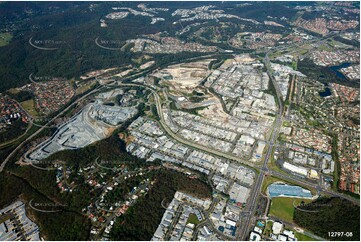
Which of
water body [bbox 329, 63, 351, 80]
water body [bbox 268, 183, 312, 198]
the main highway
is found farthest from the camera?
water body [bbox 329, 63, 351, 80]

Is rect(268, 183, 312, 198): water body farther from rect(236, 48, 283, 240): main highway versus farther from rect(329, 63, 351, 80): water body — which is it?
rect(329, 63, 351, 80): water body

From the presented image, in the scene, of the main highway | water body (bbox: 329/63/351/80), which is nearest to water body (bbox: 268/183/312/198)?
the main highway

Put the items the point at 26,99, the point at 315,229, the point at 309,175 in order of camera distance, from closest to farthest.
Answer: the point at 315,229 → the point at 309,175 → the point at 26,99

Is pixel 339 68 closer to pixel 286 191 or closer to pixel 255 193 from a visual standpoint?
pixel 286 191

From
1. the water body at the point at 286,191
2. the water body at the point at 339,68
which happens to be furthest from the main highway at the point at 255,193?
the water body at the point at 339,68

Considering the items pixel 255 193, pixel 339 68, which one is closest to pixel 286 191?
pixel 255 193

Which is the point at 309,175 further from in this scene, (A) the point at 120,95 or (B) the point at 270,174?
(A) the point at 120,95

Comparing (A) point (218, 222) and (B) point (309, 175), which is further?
(B) point (309, 175)

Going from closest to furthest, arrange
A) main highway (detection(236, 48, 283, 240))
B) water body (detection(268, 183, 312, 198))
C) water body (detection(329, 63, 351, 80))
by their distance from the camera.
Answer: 1. main highway (detection(236, 48, 283, 240))
2. water body (detection(268, 183, 312, 198))
3. water body (detection(329, 63, 351, 80))

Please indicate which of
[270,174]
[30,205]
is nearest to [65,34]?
[30,205]
